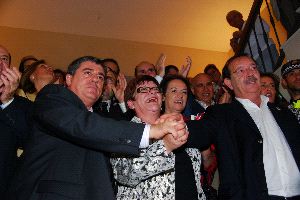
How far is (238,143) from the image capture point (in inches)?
87.7

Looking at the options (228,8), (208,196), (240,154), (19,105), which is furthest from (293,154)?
(228,8)

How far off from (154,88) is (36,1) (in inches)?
191

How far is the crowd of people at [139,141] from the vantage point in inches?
63.6

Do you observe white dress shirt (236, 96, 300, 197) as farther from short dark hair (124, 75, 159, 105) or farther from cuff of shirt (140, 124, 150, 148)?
cuff of shirt (140, 124, 150, 148)

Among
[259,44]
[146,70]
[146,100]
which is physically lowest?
[146,100]

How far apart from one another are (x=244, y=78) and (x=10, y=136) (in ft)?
4.81

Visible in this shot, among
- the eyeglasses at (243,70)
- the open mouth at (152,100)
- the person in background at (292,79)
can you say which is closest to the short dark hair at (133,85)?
the open mouth at (152,100)

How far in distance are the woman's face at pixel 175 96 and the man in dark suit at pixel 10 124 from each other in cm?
99

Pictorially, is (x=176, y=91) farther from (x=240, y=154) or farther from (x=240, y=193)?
(x=240, y=193)

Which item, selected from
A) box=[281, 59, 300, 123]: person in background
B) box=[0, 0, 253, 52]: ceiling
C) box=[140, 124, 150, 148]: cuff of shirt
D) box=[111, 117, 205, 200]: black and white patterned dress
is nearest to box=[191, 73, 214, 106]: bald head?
box=[281, 59, 300, 123]: person in background

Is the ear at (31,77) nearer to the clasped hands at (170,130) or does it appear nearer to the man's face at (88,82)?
the man's face at (88,82)

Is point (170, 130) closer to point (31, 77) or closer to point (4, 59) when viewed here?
point (4, 59)

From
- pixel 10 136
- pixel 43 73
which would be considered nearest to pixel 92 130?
pixel 10 136

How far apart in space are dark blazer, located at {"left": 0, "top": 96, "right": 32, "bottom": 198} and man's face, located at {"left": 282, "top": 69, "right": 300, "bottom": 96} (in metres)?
2.17
